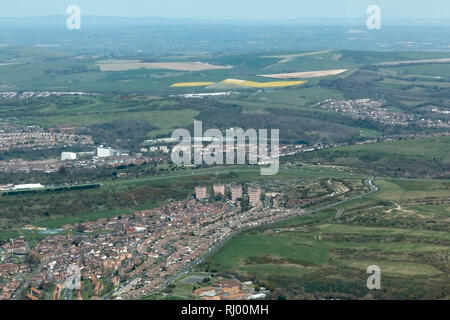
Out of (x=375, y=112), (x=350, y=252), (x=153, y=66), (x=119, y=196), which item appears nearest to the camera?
(x=350, y=252)

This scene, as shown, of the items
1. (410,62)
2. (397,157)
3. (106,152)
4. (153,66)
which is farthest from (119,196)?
(410,62)

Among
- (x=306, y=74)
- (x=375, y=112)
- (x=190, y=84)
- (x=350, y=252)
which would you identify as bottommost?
(x=375, y=112)

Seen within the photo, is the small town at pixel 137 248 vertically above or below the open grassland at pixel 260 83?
below

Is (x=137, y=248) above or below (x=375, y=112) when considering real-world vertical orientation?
above

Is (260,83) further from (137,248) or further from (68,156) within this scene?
(137,248)

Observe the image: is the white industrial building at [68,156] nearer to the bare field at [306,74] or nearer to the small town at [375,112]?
the small town at [375,112]

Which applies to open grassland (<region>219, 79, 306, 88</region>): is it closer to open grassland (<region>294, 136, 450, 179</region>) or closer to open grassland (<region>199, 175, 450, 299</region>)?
open grassland (<region>294, 136, 450, 179</region>)

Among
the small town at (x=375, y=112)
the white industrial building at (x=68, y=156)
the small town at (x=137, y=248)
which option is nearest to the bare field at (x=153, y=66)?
the small town at (x=375, y=112)

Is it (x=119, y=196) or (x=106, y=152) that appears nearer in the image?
(x=119, y=196)

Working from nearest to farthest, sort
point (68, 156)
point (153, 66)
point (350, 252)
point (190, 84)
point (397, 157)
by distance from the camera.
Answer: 1. point (350, 252)
2. point (397, 157)
3. point (68, 156)
4. point (190, 84)
5. point (153, 66)
